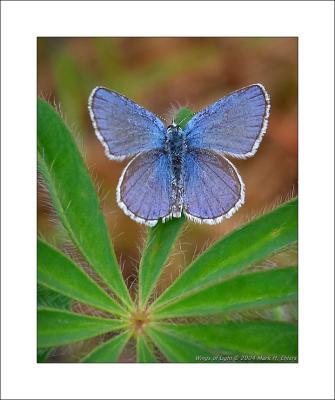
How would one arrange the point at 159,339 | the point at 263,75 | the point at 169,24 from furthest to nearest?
the point at 263,75 < the point at 169,24 < the point at 159,339

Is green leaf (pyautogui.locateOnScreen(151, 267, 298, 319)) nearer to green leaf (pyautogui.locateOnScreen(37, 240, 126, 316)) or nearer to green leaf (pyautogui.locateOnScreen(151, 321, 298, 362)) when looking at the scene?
green leaf (pyautogui.locateOnScreen(151, 321, 298, 362))

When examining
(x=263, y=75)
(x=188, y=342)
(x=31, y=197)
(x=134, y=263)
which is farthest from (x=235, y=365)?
(x=263, y=75)

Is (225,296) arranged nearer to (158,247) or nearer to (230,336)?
(230,336)

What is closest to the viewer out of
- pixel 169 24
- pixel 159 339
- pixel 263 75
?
pixel 159 339

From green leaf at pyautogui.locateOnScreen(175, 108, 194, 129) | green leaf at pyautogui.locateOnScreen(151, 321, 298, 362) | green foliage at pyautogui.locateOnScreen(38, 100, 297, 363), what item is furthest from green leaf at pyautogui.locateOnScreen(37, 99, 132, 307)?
green leaf at pyautogui.locateOnScreen(175, 108, 194, 129)

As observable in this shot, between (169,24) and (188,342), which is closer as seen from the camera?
(188,342)

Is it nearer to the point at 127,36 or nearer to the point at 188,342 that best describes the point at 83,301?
the point at 188,342
